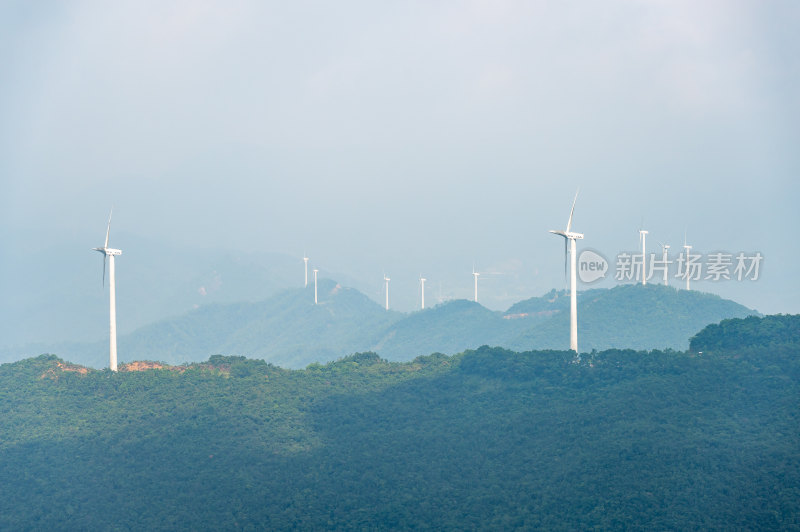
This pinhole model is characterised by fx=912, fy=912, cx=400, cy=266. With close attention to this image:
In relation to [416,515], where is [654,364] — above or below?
above

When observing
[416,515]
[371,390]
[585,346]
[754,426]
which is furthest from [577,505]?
[585,346]

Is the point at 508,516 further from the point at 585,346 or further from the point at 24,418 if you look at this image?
the point at 585,346

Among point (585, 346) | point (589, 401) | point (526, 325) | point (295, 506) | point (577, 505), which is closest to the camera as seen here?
point (577, 505)

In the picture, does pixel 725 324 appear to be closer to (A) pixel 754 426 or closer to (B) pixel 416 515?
(A) pixel 754 426

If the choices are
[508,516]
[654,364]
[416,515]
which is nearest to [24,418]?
[416,515]

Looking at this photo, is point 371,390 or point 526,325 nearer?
point 371,390

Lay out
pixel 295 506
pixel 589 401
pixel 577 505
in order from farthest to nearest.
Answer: pixel 589 401
pixel 295 506
pixel 577 505
